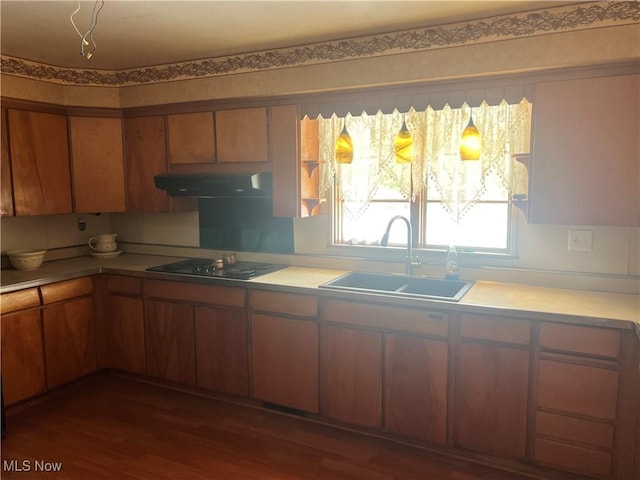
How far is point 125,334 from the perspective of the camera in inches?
135

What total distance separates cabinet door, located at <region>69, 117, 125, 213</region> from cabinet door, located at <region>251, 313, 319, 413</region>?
65.2 inches

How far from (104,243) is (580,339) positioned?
349 cm

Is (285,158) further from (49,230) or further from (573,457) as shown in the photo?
(573,457)

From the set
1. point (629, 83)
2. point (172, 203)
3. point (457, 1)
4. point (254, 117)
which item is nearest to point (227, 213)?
point (172, 203)

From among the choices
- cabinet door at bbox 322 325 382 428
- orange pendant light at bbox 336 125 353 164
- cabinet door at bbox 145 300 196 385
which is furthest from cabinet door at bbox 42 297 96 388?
orange pendant light at bbox 336 125 353 164

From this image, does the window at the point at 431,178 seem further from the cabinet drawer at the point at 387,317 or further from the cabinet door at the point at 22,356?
the cabinet door at the point at 22,356

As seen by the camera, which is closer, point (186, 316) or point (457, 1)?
point (457, 1)

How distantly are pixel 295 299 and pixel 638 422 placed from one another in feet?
5.85

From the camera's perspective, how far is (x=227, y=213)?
11.9 feet

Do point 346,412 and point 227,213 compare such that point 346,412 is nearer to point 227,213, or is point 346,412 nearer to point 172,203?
point 227,213

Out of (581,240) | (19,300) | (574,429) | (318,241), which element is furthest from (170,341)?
(581,240)

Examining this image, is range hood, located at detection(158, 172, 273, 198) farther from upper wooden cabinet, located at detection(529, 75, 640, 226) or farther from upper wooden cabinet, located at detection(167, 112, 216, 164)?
upper wooden cabinet, located at detection(529, 75, 640, 226)

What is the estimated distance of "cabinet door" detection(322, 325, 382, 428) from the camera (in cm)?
261

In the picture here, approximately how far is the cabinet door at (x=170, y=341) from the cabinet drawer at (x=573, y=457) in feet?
7.08
